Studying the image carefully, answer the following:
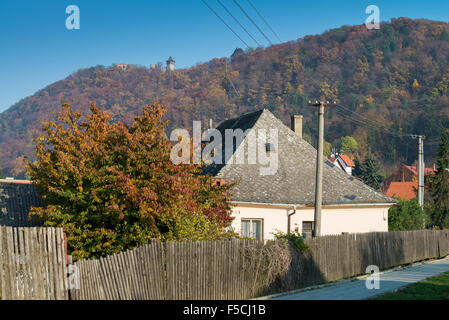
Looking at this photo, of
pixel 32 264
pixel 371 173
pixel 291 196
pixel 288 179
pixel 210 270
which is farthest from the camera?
pixel 371 173

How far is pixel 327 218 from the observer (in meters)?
27.4

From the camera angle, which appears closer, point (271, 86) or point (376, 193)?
point (376, 193)

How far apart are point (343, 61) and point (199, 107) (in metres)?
61.0

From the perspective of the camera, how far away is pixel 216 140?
32.3 metres

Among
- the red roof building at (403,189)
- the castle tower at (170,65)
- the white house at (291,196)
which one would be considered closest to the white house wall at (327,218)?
the white house at (291,196)

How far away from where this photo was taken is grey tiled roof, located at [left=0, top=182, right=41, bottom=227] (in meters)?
24.3

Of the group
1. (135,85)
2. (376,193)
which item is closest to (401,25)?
(135,85)

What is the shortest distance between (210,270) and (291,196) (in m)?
12.7

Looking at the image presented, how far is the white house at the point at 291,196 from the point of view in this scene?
83.4ft

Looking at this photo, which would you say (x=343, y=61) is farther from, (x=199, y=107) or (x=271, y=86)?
(x=199, y=107)

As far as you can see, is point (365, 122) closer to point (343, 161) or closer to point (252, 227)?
point (343, 161)

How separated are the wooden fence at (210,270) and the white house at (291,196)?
5.47 meters

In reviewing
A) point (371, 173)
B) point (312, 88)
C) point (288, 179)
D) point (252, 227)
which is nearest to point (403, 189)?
point (371, 173)
